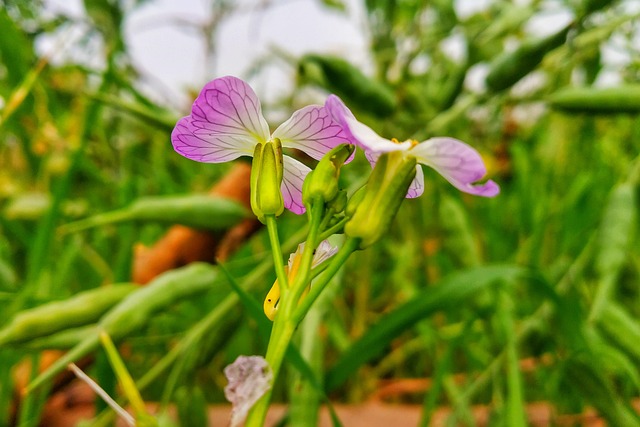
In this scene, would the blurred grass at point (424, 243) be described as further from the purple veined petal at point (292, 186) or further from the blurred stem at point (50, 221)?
the purple veined petal at point (292, 186)

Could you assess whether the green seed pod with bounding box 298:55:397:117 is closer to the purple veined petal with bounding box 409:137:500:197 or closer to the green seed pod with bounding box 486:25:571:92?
the green seed pod with bounding box 486:25:571:92

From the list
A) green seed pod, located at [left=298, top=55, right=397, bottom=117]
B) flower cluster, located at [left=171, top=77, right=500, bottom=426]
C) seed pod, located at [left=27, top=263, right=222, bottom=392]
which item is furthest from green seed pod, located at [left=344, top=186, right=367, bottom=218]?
green seed pod, located at [left=298, top=55, right=397, bottom=117]

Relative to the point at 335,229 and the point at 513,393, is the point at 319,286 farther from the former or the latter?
the point at 513,393

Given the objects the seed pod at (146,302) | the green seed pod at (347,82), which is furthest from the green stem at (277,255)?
the green seed pod at (347,82)

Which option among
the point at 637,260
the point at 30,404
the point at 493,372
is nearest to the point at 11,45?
the point at 30,404

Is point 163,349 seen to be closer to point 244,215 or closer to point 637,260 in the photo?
point 244,215
